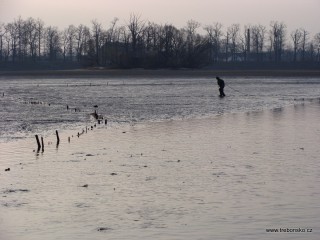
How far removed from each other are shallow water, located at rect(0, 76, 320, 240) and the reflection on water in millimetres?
19

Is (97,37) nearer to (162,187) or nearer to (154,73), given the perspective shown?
(154,73)

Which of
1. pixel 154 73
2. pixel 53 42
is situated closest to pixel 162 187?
pixel 154 73

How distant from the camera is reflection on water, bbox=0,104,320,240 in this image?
12.8 m

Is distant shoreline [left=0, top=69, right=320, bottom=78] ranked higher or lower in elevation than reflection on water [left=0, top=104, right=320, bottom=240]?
higher

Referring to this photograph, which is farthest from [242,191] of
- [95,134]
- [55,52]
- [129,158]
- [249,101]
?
[55,52]

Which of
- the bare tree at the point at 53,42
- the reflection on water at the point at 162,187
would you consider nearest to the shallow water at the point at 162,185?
the reflection on water at the point at 162,187

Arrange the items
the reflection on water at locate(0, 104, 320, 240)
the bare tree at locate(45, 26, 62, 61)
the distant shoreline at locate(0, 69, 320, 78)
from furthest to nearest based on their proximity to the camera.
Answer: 1. the bare tree at locate(45, 26, 62, 61)
2. the distant shoreline at locate(0, 69, 320, 78)
3. the reflection on water at locate(0, 104, 320, 240)

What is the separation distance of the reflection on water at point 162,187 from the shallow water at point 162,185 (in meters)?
0.02

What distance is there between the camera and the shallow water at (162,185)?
1277 centimetres

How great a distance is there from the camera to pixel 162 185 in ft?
54.3

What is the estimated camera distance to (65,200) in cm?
1509

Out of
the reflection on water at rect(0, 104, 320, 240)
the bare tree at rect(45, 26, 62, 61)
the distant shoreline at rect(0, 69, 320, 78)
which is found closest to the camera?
the reflection on water at rect(0, 104, 320, 240)

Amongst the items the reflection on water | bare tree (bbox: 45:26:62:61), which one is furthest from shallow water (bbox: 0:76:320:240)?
bare tree (bbox: 45:26:62:61)

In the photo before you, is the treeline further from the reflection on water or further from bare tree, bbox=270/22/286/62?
the reflection on water
